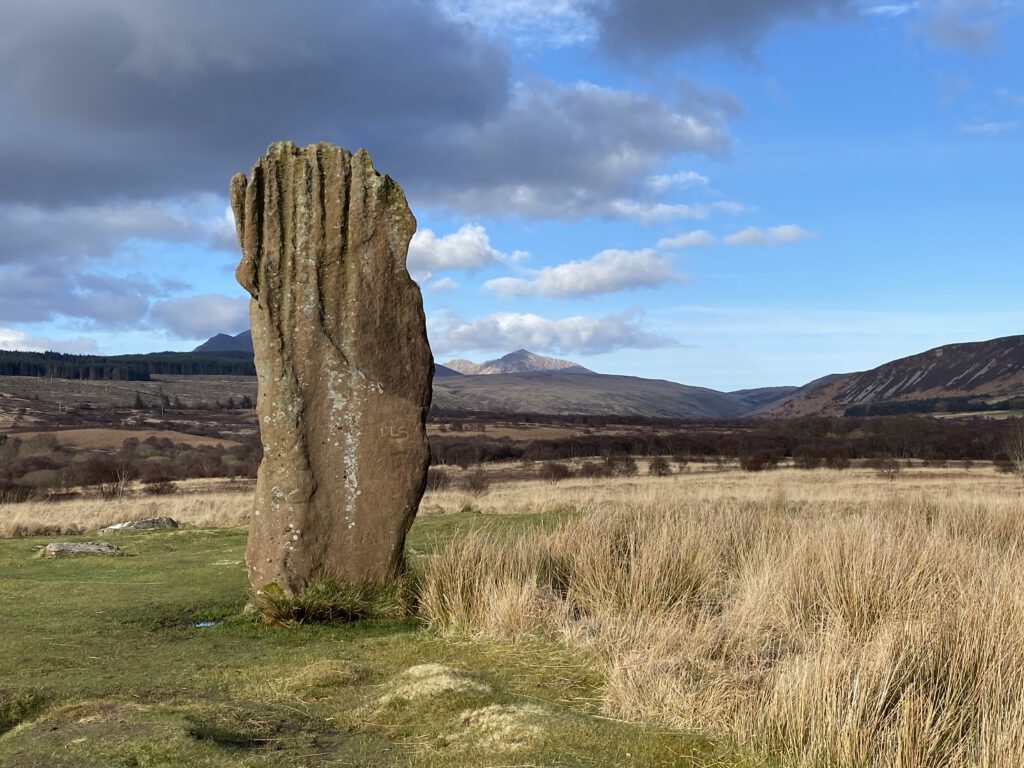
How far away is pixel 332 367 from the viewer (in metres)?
9.96

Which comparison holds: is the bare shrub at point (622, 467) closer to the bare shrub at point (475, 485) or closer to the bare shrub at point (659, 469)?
the bare shrub at point (659, 469)

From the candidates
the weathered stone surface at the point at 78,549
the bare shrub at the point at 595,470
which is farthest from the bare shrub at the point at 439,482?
the weathered stone surface at the point at 78,549

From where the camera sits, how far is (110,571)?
1333cm

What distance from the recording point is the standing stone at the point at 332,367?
977 centimetres

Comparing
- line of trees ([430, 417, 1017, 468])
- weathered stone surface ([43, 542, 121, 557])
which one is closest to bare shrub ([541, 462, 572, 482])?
line of trees ([430, 417, 1017, 468])

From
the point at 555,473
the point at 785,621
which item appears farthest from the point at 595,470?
the point at 785,621

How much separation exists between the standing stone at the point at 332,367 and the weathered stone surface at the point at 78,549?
6.49 m

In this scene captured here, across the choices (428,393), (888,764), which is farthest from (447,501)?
(888,764)

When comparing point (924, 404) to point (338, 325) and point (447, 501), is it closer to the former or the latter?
point (447, 501)

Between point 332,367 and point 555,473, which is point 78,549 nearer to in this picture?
point 332,367

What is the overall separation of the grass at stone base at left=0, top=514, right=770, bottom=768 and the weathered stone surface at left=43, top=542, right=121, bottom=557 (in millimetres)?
4335

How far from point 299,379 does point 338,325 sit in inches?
27.8

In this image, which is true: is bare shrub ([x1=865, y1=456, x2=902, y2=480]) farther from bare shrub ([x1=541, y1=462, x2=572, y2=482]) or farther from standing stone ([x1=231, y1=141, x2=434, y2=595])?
standing stone ([x1=231, y1=141, x2=434, y2=595])

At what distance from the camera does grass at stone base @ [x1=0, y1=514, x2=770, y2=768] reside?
5.48 metres
